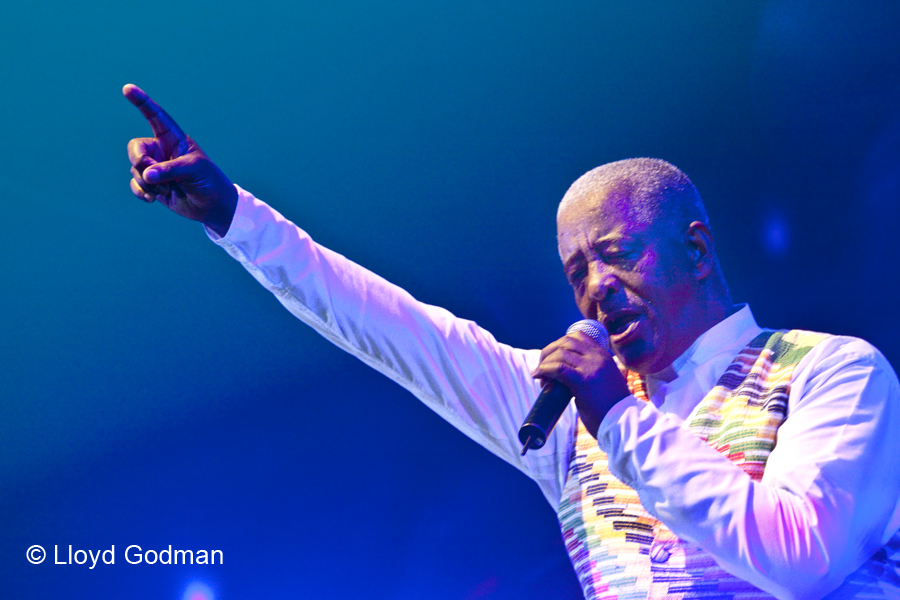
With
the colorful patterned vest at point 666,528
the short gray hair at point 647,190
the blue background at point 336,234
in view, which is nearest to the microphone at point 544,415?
the colorful patterned vest at point 666,528

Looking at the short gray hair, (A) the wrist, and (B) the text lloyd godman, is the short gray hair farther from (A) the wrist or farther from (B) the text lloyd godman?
(B) the text lloyd godman

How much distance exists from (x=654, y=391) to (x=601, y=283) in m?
0.28

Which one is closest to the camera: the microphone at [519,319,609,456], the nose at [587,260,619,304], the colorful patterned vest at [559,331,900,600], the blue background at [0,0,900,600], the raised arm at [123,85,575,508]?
the microphone at [519,319,609,456]

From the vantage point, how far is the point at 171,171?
54.5 inches

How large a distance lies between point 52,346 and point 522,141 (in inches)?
74.7

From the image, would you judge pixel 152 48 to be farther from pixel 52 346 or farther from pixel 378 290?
pixel 378 290

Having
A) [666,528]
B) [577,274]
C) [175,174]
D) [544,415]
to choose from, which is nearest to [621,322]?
[577,274]

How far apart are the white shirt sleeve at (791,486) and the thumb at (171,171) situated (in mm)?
906

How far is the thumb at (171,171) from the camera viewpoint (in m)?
1.36

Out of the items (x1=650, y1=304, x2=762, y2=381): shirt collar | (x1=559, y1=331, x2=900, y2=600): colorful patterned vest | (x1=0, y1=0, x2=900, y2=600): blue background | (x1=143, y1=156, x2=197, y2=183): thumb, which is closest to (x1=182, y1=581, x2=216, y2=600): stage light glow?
(x1=0, y1=0, x2=900, y2=600): blue background

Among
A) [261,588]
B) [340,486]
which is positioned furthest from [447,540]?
[261,588]

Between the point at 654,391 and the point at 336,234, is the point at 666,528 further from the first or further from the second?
the point at 336,234

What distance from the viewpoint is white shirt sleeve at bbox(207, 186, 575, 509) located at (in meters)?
1.54

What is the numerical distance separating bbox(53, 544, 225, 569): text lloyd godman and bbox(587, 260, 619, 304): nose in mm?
1863
